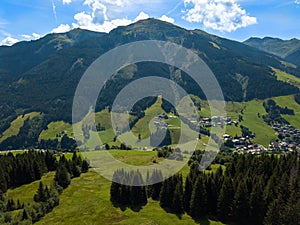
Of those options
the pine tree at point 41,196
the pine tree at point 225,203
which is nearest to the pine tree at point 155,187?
the pine tree at point 225,203

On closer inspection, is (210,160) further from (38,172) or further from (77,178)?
(38,172)

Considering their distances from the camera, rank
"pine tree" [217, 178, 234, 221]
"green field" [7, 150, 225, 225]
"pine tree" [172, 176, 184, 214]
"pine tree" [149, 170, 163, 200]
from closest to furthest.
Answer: "green field" [7, 150, 225, 225] < "pine tree" [217, 178, 234, 221] < "pine tree" [172, 176, 184, 214] < "pine tree" [149, 170, 163, 200]

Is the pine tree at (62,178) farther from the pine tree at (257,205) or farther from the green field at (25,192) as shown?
the pine tree at (257,205)

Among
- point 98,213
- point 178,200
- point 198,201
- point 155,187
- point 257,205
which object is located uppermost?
point 155,187

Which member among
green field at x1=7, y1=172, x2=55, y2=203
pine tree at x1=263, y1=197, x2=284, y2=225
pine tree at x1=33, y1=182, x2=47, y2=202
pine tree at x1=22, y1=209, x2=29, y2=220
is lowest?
green field at x1=7, y1=172, x2=55, y2=203

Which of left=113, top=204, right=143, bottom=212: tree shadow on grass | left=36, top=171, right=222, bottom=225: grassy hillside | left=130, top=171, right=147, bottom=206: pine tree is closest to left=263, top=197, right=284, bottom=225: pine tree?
left=36, top=171, right=222, bottom=225: grassy hillside

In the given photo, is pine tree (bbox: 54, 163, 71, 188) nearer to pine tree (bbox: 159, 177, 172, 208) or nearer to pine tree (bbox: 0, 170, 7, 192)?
pine tree (bbox: 0, 170, 7, 192)

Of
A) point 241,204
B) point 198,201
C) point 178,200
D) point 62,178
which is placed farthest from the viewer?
point 62,178

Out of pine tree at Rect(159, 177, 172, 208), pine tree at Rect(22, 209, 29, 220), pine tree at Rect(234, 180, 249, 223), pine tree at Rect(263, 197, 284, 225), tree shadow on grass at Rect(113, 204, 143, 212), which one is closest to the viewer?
pine tree at Rect(263, 197, 284, 225)

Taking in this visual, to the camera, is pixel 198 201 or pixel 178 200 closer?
pixel 198 201

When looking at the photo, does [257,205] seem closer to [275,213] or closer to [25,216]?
[275,213]

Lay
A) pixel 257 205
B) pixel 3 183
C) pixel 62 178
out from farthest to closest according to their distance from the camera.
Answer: pixel 62 178 < pixel 3 183 < pixel 257 205

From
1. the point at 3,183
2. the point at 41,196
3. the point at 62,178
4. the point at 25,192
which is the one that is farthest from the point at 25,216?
the point at 3,183

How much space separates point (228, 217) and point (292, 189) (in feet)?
68.8
